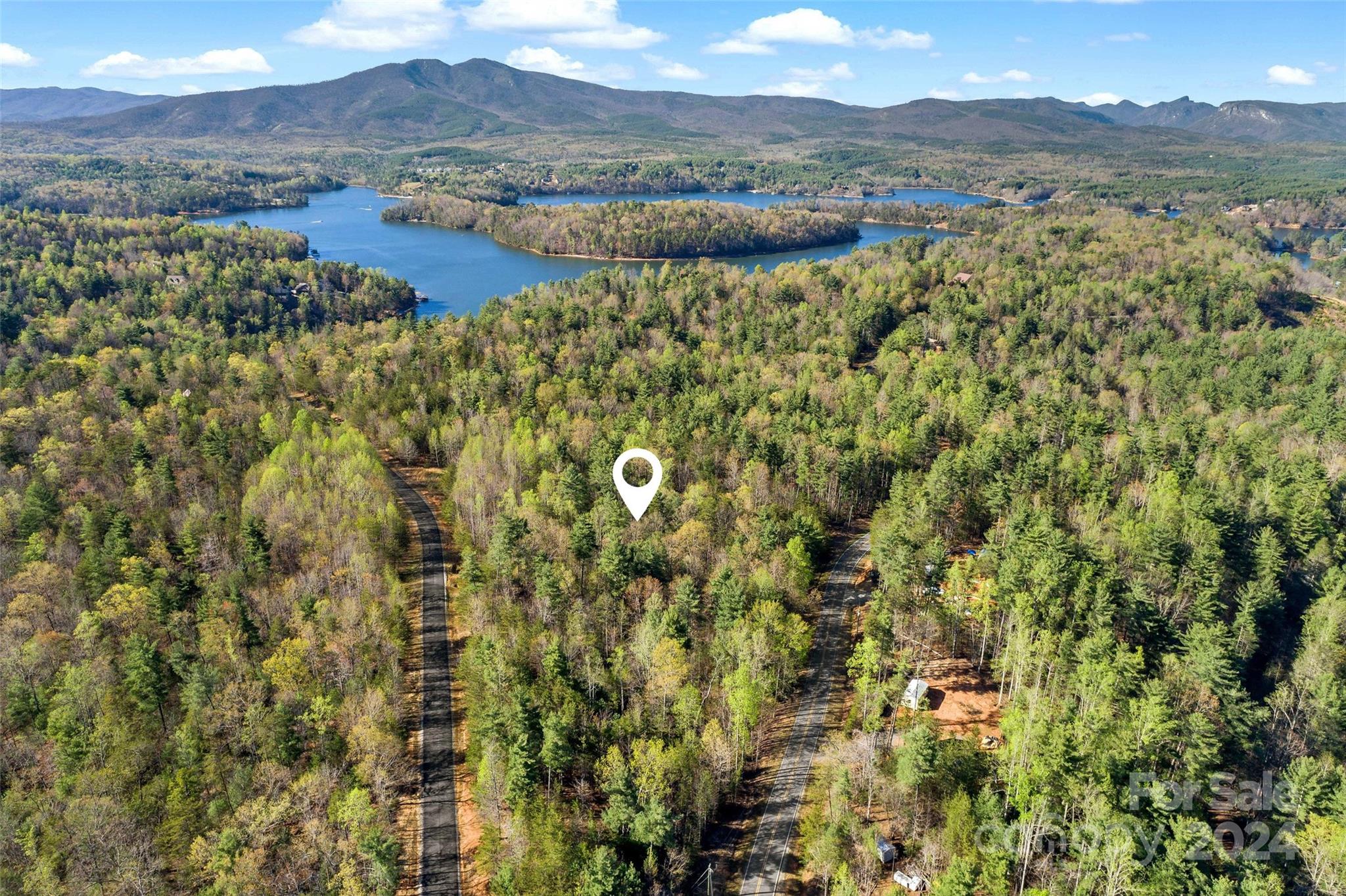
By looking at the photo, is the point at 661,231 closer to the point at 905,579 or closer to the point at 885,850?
the point at 905,579

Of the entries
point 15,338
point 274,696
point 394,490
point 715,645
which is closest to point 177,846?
point 274,696

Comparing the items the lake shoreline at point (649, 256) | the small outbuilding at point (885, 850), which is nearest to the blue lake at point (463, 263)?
the lake shoreline at point (649, 256)

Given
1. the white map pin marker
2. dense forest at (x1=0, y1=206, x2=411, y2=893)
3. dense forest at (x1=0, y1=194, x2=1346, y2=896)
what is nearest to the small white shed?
dense forest at (x1=0, y1=194, x2=1346, y2=896)

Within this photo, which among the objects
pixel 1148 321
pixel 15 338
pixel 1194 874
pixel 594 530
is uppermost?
pixel 1148 321

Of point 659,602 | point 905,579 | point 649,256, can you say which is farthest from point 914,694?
point 649,256

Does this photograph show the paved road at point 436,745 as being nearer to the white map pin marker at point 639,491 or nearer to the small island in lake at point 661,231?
the white map pin marker at point 639,491

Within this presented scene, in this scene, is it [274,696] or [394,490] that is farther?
[394,490]

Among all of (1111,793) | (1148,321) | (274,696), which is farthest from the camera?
(1148,321)

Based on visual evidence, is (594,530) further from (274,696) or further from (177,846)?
(177,846)

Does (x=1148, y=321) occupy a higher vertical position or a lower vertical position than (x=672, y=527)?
higher
